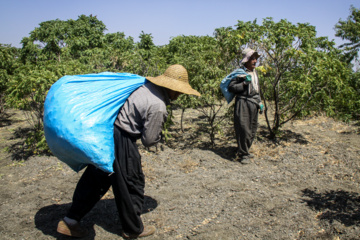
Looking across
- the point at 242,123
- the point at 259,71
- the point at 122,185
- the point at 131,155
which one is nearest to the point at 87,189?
the point at 122,185

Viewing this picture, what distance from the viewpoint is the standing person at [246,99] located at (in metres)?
4.59

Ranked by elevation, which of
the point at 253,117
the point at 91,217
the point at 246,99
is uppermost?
the point at 246,99

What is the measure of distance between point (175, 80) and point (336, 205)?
2301mm

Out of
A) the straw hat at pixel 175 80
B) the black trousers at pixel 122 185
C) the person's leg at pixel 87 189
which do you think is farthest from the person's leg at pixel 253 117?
the person's leg at pixel 87 189

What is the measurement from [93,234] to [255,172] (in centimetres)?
249

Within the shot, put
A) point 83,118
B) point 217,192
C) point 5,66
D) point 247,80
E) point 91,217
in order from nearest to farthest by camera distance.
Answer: point 83,118 → point 91,217 → point 217,192 → point 247,80 → point 5,66

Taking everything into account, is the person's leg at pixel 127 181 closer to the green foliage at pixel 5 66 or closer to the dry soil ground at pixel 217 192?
the dry soil ground at pixel 217 192

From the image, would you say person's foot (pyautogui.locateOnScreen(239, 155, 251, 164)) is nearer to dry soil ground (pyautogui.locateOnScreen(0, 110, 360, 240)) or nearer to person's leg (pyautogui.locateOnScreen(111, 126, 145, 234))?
dry soil ground (pyautogui.locateOnScreen(0, 110, 360, 240))

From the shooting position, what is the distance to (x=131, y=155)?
2633 mm

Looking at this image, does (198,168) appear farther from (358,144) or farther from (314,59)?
(358,144)

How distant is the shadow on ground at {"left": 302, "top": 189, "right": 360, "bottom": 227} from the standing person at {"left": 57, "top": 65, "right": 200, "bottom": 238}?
195cm

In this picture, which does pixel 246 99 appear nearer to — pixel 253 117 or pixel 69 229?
pixel 253 117

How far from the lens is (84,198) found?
106 inches

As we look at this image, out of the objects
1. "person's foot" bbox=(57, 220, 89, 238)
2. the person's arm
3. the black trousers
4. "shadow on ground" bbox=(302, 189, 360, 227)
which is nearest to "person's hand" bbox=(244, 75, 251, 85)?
"shadow on ground" bbox=(302, 189, 360, 227)
